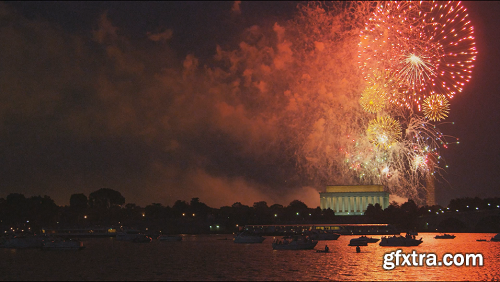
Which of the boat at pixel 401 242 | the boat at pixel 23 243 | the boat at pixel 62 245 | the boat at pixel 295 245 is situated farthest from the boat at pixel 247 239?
the boat at pixel 23 243

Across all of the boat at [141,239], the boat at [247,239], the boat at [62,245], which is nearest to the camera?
the boat at [62,245]

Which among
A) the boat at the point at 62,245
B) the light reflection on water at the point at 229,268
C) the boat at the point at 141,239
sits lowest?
the light reflection on water at the point at 229,268

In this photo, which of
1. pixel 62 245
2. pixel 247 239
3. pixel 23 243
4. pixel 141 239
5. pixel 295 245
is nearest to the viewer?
pixel 295 245

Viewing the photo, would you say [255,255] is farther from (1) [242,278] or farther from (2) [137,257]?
(1) [242,278]

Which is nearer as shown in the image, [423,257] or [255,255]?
[423,257]

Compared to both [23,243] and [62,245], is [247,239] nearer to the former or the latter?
[62,245]

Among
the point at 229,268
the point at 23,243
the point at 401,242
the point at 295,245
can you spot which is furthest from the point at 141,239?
the point at 229,268

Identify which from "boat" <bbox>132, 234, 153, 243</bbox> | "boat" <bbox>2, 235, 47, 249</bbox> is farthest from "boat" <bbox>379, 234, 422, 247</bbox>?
"boat" <bbox>2, 235, 47, 249</bbox>

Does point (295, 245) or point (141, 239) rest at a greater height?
point (141, 239)

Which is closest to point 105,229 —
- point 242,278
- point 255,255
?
point 255,255

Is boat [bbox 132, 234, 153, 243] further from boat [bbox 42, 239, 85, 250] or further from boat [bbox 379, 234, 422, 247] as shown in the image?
boat [bbox 379, 234, 422, 247]

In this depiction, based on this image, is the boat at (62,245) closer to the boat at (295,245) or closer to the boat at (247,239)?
the boat at (247,239)
